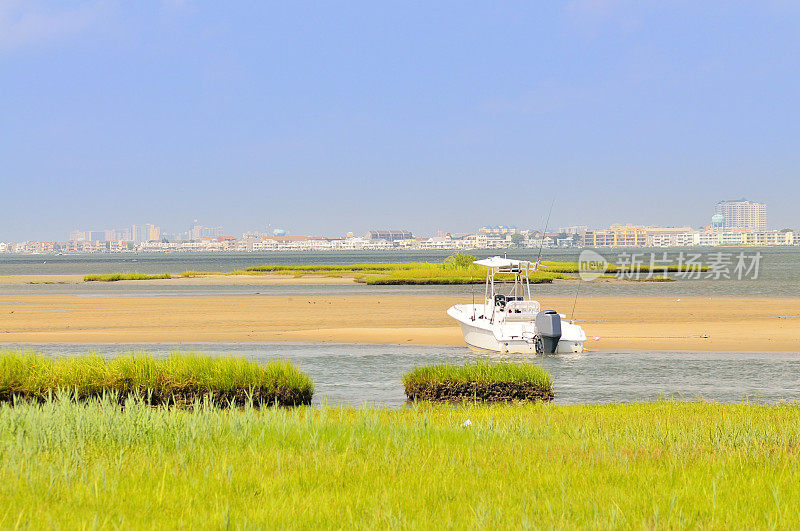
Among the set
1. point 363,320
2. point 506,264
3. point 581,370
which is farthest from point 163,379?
point 363,320

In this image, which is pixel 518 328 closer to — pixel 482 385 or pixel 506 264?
pixel 506 264

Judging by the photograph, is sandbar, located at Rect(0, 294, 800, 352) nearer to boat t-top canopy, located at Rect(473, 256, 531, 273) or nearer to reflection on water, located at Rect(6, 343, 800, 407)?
reflection on water, located at Rect(6, 343, 800, 407)

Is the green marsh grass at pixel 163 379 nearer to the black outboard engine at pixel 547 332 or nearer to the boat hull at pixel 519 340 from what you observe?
the black outboard engine at pixel 547 332

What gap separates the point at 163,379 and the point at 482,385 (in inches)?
281

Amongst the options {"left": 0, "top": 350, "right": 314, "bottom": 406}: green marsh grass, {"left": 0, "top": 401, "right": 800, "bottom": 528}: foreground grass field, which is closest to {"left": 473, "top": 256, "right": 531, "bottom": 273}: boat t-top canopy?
{"left": 0, "top": 350, "right": 314, "bottom": 406}: green marsh grass

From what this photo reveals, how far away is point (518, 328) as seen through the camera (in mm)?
26844

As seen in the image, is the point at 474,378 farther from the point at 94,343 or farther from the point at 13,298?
the point at 13,298

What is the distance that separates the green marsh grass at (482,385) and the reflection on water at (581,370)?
57 centimetres

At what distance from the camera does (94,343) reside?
3209 centimetres

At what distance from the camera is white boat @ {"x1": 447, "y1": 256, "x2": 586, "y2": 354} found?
25.9 meters

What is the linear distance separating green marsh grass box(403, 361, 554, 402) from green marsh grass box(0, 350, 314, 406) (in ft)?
8.87

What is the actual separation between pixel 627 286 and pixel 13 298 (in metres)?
52.4

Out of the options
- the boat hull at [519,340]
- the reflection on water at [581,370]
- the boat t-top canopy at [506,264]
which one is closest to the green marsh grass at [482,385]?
the reflection on water at [581,370]

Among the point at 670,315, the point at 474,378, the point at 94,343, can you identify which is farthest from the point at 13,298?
the point at 474,378
